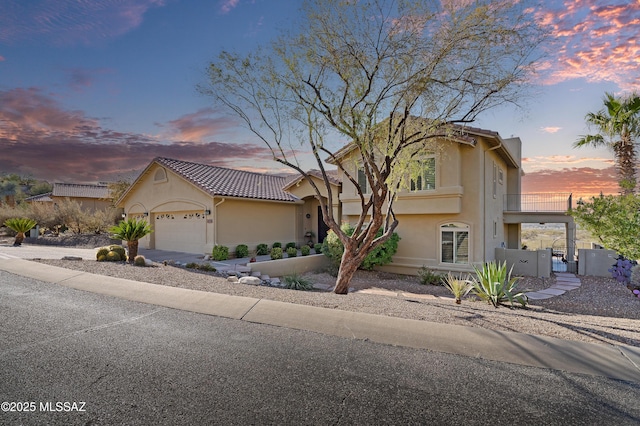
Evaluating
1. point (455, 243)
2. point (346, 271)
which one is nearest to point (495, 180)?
point (455, 243)

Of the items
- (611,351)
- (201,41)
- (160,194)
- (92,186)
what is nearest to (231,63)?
(201,41)

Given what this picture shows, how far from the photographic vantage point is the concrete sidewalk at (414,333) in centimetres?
416

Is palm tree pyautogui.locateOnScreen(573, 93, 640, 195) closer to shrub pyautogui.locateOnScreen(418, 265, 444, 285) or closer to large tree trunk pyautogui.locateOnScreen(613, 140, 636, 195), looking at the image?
large tree trunk pyautogui.locateOnScreen(613, 140, 636, 195)

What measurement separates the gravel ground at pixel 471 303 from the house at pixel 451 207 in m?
1.65

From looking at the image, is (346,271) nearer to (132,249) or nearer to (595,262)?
(132,249)

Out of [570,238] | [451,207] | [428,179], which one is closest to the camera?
[451,207]

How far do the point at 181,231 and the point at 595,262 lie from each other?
21.3 m

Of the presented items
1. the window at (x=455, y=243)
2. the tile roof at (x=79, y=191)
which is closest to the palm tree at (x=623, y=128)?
the window at (x=455, y=243)

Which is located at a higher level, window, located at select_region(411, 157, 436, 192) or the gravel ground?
window, located at select_region(411, 157, 436, 192)

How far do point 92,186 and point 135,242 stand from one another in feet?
137

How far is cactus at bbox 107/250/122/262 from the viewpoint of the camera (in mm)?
12414

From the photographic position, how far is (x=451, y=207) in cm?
1434

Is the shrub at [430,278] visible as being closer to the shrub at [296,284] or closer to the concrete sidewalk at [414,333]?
the shrub at [296,284]

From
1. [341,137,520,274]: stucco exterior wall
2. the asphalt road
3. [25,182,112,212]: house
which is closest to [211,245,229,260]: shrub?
[341,137,520,274]: stucco exterior wall
